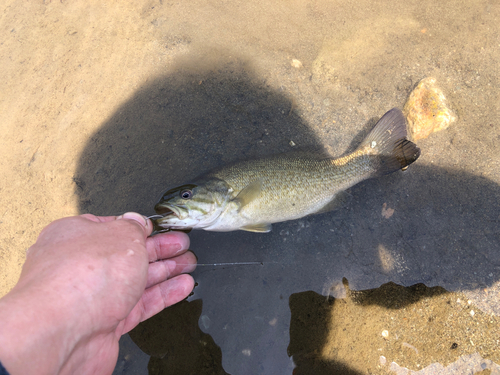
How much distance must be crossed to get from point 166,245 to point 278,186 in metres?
1.52

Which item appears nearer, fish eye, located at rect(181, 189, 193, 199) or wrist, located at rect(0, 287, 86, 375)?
wrist, located at rect(0, 287, 86, 375)

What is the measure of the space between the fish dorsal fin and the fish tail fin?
58.0 inches

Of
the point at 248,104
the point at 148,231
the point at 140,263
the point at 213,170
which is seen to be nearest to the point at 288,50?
the point at 248,104

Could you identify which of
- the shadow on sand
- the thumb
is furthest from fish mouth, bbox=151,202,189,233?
the shadow on sand

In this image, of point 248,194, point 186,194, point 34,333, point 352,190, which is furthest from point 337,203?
point 34,333

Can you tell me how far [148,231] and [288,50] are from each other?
3.10 meters

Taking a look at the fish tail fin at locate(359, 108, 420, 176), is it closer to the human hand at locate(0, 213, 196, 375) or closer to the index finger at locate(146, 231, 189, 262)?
the index finger at locate(146, 231, 189, 262)

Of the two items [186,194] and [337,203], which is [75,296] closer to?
[186,194]

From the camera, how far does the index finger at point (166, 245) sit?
3037mm

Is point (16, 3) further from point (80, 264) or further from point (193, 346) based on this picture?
point (193, 346)

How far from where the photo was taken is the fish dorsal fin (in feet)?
10.1

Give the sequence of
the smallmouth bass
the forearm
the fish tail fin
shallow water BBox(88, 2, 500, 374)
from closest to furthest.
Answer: the forearm, the smallmouth bass, shallow water BBox(88, 2, 500, 374), the fish tail fin

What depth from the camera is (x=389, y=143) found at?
129 inches

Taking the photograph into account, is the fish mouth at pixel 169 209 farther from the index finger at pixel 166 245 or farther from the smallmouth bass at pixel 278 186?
the index finger at pixel 166 245
